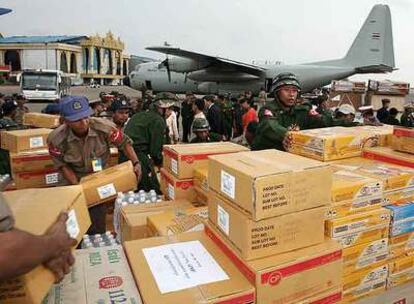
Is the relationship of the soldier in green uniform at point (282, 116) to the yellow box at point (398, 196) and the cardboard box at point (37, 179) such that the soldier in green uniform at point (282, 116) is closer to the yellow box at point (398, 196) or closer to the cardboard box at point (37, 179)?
the yellow box at point (398, 196)

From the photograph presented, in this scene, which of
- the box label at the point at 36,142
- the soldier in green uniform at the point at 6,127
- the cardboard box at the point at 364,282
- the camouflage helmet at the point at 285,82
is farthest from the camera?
the soldier in green uniform at the point at 6,127

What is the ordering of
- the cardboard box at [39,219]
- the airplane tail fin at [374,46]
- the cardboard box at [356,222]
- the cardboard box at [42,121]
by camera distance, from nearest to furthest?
the cardboard box at [39,219]
the cardboard box at [356,222]
the cardboard box at [42,121]
the airplane tail fin at [374,46]

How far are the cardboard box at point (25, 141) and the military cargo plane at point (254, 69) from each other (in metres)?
15.9

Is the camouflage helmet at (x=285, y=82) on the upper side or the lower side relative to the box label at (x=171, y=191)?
upper

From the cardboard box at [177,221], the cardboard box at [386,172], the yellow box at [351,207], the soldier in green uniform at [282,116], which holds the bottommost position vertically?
the cardboard box at [177,221]

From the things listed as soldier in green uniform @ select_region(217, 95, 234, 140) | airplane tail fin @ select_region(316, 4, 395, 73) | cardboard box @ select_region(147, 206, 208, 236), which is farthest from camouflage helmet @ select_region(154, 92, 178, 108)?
airplane tail fin @ select_region(316, 4, 395, 73)

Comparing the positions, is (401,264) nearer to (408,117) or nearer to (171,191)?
(171,191)

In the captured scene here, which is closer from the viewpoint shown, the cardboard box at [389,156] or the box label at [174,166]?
the cardboard box at [389,156]

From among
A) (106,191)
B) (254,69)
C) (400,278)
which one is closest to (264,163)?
(400,278)

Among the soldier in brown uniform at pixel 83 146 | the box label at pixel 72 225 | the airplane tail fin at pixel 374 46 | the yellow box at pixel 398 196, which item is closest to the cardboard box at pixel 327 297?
the yellow box at pixel 398 196

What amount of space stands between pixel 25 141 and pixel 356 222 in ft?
11.2

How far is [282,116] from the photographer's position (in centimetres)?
400

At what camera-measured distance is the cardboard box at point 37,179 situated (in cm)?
413

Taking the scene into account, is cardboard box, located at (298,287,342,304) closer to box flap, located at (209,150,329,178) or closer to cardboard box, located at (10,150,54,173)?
box flap, located at (209,150,329,178)
